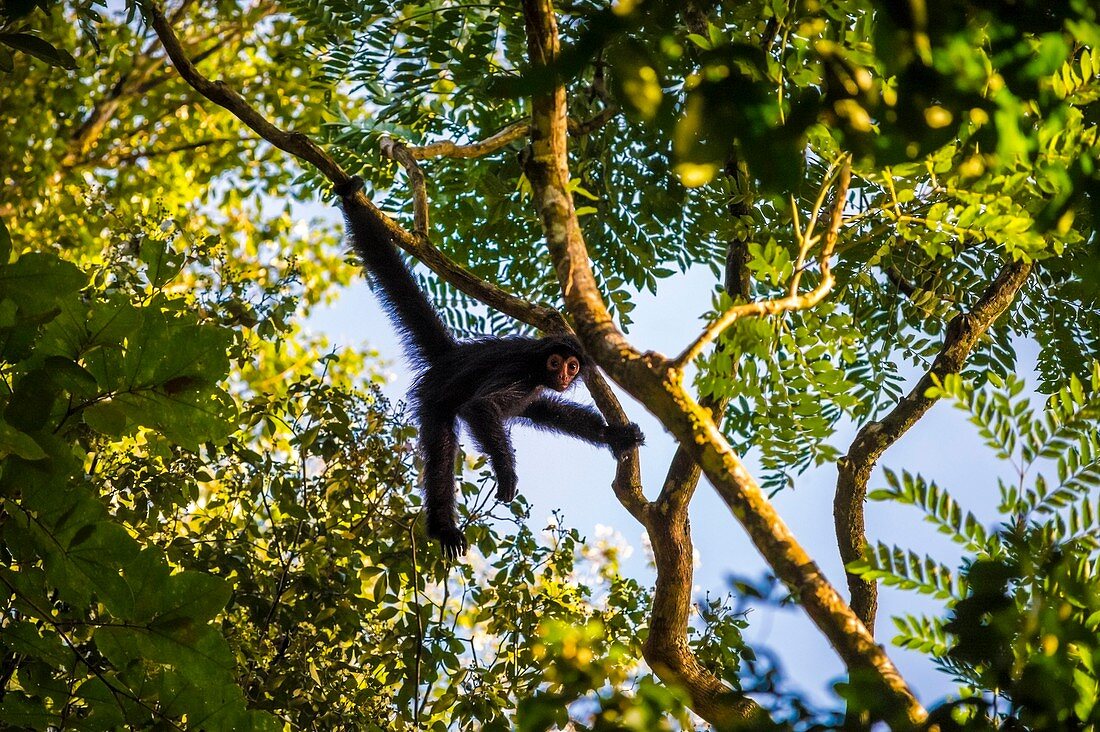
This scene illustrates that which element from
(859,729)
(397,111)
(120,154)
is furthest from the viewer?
(120,154)

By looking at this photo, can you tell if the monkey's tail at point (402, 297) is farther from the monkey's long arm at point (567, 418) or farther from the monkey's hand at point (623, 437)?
the monkey's hand at point (623, 437)

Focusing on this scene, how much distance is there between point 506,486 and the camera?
410cm

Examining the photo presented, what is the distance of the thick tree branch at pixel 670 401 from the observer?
1653 millimetres

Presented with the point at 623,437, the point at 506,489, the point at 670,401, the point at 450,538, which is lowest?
the point at 670,401

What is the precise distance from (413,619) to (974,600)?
2.59 meters

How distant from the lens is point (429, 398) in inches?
172

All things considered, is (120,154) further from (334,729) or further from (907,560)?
(907,560)

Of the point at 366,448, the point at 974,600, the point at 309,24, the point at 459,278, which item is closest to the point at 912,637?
the point at 974,600

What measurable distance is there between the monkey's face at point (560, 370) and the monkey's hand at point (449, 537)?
0.81 m

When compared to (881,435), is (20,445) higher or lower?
lower

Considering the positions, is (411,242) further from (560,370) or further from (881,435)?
(881,435)

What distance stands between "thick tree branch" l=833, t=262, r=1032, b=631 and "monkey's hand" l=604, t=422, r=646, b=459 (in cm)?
103

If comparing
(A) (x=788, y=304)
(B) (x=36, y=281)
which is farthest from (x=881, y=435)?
(B) (x=36, y=281)

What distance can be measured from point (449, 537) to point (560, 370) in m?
0.90
